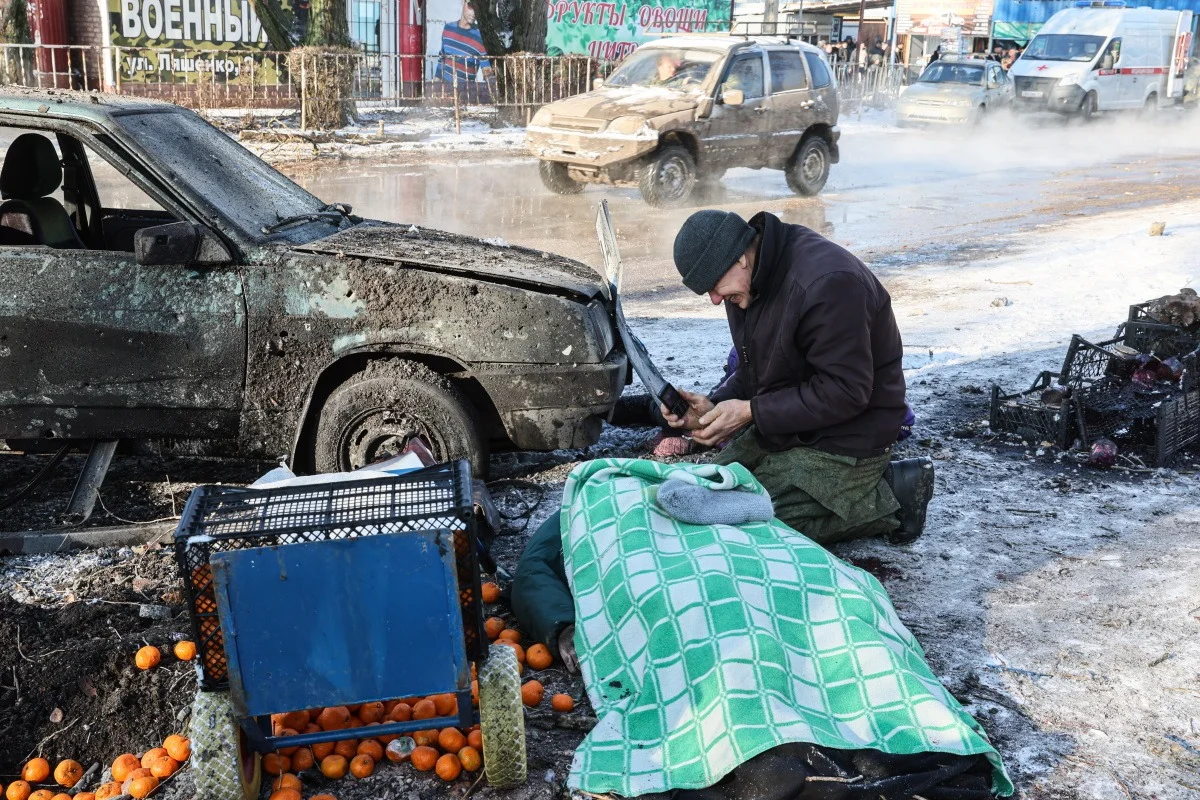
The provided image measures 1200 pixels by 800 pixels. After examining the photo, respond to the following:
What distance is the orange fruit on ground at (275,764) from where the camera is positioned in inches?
126

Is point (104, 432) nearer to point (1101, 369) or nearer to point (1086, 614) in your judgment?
point (1086, 614)

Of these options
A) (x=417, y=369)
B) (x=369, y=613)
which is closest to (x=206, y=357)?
(x=417, y=369)

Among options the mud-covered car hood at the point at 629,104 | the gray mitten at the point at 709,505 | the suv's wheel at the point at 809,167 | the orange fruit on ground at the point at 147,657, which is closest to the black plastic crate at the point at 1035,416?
the gray mitten at the point at 709,505

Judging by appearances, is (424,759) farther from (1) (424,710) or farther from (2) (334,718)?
(2) (334,718)

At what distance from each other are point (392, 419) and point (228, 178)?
1.40 meters

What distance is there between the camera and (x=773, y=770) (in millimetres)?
2924

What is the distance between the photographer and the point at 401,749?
3.25 meters

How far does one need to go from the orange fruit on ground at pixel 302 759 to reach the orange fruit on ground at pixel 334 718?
83 mm

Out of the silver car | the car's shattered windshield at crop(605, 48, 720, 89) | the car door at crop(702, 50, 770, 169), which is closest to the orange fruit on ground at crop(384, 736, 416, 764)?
the car door at crop(702, 50, 770, 169)

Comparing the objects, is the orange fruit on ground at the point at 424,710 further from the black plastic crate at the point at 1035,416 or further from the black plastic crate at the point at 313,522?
the black plastic crate at the point at 1035,416

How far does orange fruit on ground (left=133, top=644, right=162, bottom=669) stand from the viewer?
354 centimetres

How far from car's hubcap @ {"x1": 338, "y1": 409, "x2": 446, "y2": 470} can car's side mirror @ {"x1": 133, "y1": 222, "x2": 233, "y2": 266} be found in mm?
887

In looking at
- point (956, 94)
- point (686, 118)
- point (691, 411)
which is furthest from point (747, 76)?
point (956, 94)

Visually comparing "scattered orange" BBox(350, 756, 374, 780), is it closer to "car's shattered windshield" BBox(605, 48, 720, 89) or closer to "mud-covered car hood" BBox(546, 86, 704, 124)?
"mud-covered car hood" BBox(546, 86, 704, 124)
